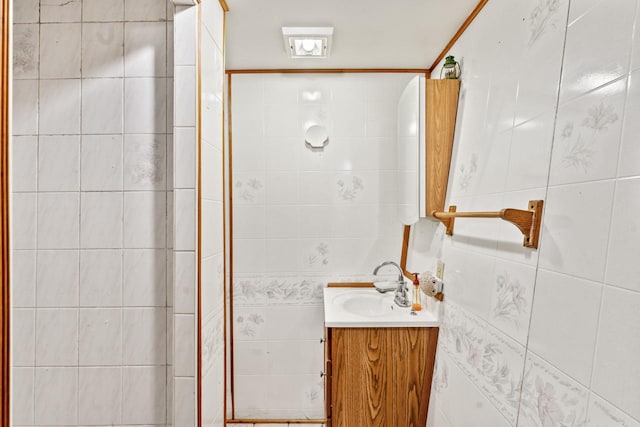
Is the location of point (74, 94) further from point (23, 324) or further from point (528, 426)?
point (528, 426)

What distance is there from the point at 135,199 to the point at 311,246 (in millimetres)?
1173

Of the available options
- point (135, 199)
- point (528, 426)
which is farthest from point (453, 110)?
point (135, 199)

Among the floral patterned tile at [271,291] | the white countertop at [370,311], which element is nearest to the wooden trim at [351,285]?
the white countertop at [370,311]

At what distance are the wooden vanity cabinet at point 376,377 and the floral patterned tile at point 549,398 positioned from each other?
632 mm

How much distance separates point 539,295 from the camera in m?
0.95

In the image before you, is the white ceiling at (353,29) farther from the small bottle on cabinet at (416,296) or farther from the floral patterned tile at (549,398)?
the floral patterned tile at (549,398)

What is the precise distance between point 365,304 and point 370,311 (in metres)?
0.05

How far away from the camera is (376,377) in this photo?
1.56 m

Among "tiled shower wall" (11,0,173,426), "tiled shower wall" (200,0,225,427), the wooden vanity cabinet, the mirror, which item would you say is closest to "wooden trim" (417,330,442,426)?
the wooden vanity cabinet

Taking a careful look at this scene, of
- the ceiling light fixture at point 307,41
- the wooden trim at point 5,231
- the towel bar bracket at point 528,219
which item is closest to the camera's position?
the wooden trim at point 5,231

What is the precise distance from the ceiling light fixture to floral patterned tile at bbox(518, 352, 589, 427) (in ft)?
5.25

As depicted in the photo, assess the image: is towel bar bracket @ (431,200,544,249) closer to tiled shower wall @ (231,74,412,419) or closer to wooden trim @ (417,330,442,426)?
wooden trim @ (417,330,442,426)

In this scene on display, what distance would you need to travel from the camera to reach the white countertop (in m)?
1.56

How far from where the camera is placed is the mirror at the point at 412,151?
1.66 m
